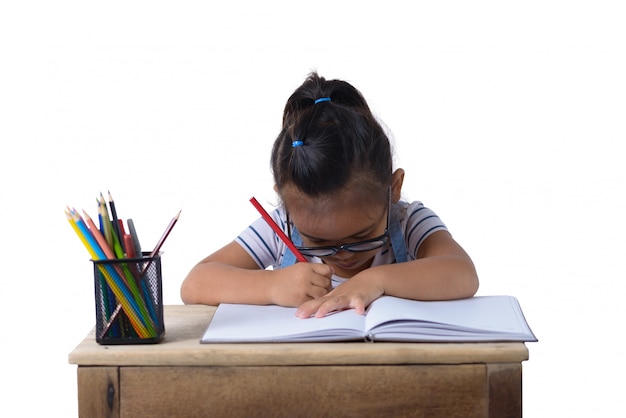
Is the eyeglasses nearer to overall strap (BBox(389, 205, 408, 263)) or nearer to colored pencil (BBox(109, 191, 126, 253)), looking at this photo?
overall strap (BBox(389, 205, 408, 263))

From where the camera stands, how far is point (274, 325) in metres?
2.04

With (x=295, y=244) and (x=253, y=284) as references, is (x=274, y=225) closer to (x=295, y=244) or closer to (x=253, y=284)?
(x=253, y=284)

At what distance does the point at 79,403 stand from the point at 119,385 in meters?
0.08

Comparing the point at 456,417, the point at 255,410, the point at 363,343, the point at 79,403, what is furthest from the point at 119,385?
the point at 456,417

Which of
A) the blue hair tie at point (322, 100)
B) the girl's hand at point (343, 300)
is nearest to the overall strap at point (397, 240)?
the blue hair tie at point (322, 100)

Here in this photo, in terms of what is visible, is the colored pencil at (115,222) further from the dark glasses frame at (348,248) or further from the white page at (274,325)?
the dark glasses frame at (348,248)

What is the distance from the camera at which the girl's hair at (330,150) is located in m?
2.39

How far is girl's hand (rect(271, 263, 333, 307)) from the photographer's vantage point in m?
2.21

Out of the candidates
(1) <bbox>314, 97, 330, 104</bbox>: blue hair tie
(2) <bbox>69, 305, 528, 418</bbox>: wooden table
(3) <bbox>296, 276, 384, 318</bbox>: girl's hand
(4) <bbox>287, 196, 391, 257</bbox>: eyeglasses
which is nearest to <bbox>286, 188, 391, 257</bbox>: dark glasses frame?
(4) <bbox>287, 196, 391, 257</bbox>: eyeglasses

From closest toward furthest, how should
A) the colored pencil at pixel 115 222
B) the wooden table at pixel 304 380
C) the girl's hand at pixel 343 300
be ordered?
the wooden table at pixel 304 380, the colored pencil at pixel 115 222, the girl's hand at pixel 343 300

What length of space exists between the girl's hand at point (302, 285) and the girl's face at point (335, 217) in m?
0.17

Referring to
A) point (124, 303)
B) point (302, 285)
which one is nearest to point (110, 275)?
point (124, 303)

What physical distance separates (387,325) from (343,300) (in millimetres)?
198

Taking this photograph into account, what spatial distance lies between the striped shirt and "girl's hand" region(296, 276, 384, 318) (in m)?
0.50
